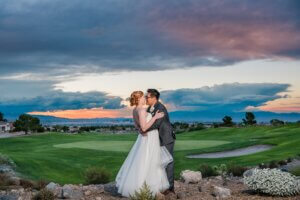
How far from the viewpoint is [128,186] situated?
44.3 ft

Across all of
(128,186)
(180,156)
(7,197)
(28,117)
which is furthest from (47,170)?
(28,117)

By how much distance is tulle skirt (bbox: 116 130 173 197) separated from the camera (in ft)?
43.7

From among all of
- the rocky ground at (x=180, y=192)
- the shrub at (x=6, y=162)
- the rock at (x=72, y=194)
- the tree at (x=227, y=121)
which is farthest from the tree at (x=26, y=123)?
the rock at (x=72, y=194)

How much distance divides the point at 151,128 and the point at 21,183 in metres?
7.34

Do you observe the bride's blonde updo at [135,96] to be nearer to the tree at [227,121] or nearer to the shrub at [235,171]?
the shrub at [235,171]

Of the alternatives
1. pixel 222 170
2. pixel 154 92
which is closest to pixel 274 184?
pixel 154 92

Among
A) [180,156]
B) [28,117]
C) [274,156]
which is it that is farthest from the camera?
[28,117]

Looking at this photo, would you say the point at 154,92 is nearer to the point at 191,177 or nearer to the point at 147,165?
the point at 147,165

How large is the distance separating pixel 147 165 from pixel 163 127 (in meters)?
1.07

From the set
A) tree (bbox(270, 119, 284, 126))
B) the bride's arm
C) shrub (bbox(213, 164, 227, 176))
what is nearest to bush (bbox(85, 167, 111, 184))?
shrub (bbox(213, 164, 227, 176))

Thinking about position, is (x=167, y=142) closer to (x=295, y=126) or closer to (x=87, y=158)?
(x=87, y=158)

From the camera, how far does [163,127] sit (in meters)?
Answer: 13.4

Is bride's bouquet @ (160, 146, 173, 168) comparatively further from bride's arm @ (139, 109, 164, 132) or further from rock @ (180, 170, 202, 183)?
rock @ (180, 170, 202, 183)

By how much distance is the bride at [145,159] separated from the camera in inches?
518
